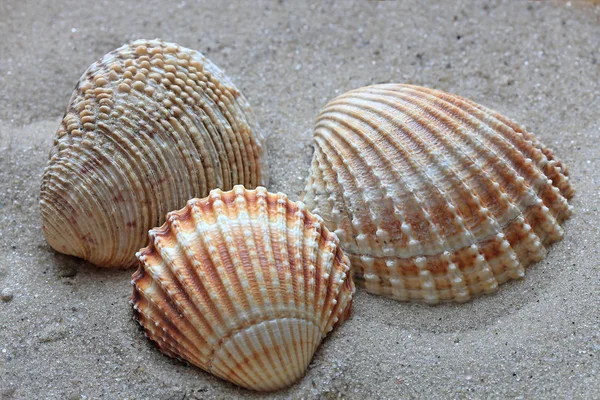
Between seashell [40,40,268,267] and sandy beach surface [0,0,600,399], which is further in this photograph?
seashell [40,40,268,267]

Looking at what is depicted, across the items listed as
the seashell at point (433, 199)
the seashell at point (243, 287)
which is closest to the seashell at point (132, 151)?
the seashell at point (243, 287)

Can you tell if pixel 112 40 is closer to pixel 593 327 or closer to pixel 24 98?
pixel 24 98

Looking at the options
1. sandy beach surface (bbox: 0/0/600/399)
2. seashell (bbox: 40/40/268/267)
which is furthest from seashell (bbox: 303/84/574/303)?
seashell (bbox: 40/40/268/267)

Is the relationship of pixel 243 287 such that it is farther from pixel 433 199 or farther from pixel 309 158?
pixel 309 158

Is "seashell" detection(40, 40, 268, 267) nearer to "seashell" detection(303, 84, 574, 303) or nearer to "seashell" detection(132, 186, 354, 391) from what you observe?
"seashell" detection(132, 186, 354, 391)

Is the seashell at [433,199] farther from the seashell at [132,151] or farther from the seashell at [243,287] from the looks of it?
the seashell at [132,151]
